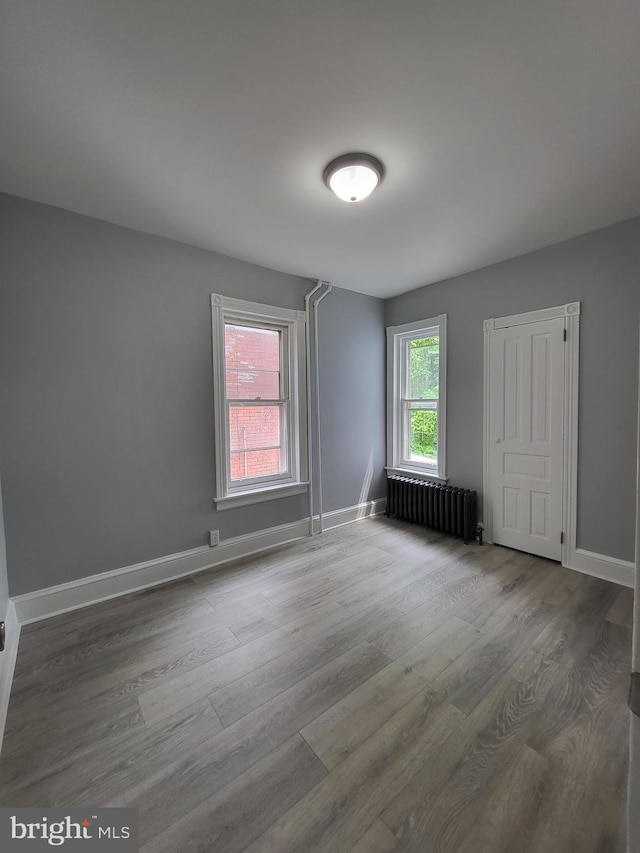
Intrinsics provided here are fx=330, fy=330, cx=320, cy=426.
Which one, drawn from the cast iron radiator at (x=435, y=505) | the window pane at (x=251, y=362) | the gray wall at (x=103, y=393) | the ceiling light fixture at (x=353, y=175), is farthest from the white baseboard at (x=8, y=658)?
the cast iron radiator at (x=435, y=505)

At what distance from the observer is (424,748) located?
4.33ft

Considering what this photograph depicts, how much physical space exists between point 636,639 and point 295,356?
3070 mm

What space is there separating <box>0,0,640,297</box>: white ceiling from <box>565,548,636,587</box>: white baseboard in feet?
8.19

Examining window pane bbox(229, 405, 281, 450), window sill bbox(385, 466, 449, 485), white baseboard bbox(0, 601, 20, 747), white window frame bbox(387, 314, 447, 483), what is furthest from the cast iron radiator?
white baseboard bbox(0, 601, 20, 747)

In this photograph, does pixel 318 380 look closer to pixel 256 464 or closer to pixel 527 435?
pixel 256 464

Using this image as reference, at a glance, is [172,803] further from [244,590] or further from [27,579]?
[27,579]

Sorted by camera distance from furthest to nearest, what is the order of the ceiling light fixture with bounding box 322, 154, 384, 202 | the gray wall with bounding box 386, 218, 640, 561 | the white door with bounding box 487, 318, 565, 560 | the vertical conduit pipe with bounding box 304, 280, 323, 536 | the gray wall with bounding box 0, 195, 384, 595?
the vertical conduit pipe with bounding box 304, 280, 323, 536 < the white door with bounding box 487, 318, 565, 560 < the gray wall with bounding box 386, 218, 640, 561 < the gray wall with bounding box 0, 195, 384, 595 < the ceiling light fixture with bounding box 322, 154, 384, 202

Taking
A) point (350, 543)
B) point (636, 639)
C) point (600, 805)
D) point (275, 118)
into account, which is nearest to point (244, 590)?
point (350, 543)

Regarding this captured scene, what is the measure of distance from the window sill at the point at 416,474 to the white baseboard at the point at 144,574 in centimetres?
122

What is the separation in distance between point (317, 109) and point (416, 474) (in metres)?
3.35

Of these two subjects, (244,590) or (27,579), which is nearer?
(27,579)

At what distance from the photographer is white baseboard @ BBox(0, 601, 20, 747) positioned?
146 centimetres

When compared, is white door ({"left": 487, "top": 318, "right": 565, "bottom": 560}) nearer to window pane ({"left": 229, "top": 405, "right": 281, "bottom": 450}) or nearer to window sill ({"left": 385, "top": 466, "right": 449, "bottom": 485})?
window sill ({"left": 385, "top": 466, "right": 449, "bottom": 485})

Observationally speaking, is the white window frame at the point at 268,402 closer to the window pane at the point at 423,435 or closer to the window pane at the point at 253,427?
the window pane at the point at 253,427
